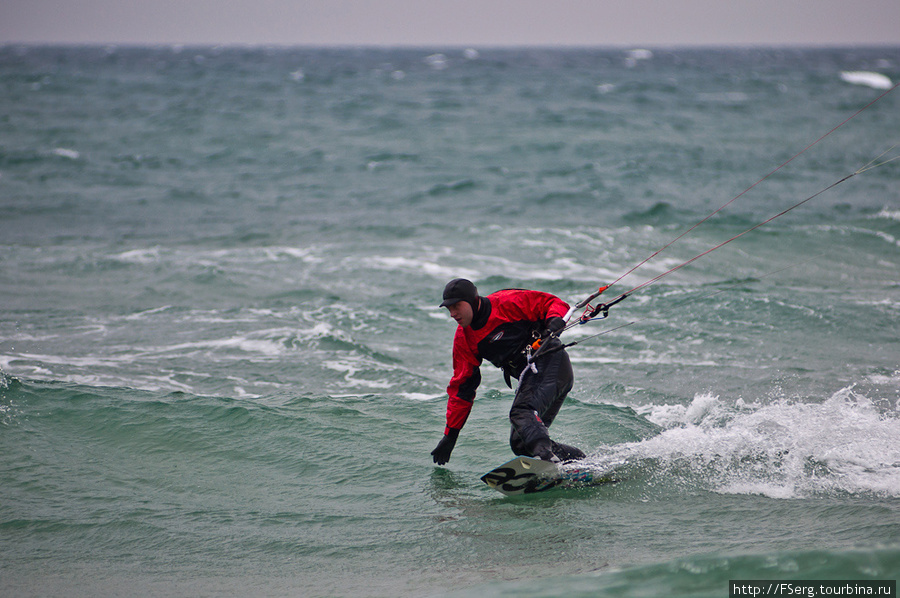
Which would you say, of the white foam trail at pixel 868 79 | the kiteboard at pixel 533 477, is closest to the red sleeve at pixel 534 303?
the kiteboard at pixel 533 477

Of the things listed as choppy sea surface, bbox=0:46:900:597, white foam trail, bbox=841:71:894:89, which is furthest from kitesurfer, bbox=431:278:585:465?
white foam trail, bbox=841:71:894:89

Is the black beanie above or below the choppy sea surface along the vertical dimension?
above

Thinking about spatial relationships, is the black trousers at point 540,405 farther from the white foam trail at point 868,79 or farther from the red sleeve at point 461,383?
the white foam trail at point 868,79

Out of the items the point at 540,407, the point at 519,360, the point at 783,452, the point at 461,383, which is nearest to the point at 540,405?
the point at 540,407

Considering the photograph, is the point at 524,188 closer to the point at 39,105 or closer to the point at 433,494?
the point at 433,494

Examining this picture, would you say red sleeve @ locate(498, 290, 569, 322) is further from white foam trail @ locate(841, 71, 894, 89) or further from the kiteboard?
white foam trail @ locate(841, 71, 894, 89)

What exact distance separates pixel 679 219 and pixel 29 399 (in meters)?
14.1

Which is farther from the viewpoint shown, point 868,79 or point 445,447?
point 868,79

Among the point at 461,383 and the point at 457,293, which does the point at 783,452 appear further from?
the point at 457,293

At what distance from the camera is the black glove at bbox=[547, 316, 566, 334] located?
5754 millimetres

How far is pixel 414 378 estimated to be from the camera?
9.27 metres

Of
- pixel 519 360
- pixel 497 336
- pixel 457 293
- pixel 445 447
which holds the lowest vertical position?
pixel 445 447

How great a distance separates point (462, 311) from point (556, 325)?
0.69 m

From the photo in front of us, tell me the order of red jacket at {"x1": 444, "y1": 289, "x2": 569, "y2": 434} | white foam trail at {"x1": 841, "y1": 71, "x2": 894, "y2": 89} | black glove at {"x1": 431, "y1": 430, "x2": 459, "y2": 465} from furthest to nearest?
white foam trail at {"x1": 841, "y1": 71, "x2": 894, "y2": 89}
black glove at {"x1": 431, "y1": 430, "x2": 459, "y2": 465}
red jacket at {"x1": 444, "y1": 289, "x2": 569, "y2": 434}
